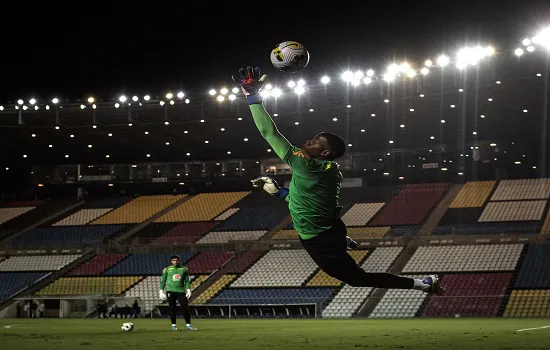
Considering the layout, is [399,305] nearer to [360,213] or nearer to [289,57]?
[360,213]

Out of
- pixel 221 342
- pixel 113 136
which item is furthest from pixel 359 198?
pixel 221 342

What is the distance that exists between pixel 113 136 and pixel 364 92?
20.1 m

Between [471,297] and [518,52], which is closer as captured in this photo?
[471,297]

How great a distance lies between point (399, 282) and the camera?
891cm

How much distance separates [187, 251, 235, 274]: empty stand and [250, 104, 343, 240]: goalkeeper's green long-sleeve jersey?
32748mm

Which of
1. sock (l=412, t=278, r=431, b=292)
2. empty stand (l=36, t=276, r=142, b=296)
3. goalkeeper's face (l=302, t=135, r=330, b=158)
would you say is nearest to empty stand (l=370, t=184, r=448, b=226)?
empty stand (l=36, t=276, r=142, b=296)

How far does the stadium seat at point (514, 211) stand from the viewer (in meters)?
40.8

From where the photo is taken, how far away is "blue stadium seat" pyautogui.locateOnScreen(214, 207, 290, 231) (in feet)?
154

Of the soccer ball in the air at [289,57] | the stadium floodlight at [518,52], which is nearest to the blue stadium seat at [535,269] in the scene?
the stadium floodlight at [518,52]

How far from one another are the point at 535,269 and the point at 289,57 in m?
28.6

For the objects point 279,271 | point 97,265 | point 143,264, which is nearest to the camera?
point 279,271

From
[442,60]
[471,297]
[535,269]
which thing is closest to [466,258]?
[535,269]

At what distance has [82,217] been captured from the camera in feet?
180

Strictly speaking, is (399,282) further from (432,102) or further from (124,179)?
(124,179)
